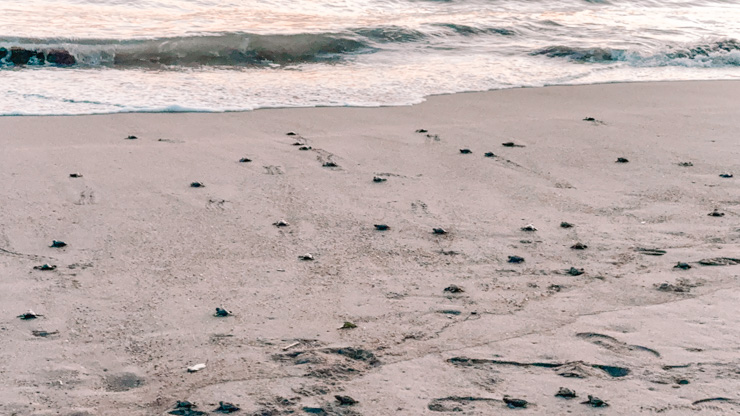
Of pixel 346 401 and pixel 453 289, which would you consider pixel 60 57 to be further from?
pixel 346 401

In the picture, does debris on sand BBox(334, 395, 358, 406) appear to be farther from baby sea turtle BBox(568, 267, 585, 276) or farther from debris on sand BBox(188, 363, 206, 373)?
baby sea turtle BBox(568, 267, 585, 276)

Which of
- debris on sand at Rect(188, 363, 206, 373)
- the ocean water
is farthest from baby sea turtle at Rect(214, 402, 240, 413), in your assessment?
the ocean water

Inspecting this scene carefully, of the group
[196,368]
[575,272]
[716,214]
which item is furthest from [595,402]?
[716,214]

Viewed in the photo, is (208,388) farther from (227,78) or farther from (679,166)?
(227,78)

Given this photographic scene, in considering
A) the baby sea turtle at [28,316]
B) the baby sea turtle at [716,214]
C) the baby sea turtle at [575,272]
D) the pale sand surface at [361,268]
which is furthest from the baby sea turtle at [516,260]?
the baby sea turtle at [28,316]

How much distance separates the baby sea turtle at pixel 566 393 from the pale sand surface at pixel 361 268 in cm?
2

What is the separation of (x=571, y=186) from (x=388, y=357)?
2579 millimetres

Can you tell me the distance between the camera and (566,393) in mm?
2455

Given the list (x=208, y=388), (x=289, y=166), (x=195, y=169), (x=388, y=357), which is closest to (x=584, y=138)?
(x=289, y=166)

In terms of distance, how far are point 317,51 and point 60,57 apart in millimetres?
3694

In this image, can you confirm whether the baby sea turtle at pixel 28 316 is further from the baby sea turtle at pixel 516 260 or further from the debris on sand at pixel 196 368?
the baby sea turtle at pixel 516 260

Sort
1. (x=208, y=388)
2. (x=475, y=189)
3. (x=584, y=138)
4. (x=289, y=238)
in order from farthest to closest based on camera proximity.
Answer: (x=584, y=138) < (x=475, y=189) < (x=289, y=238) < (x=208, y=388)

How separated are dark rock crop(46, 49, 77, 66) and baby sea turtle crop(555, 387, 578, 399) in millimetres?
8590

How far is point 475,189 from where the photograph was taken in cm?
476
